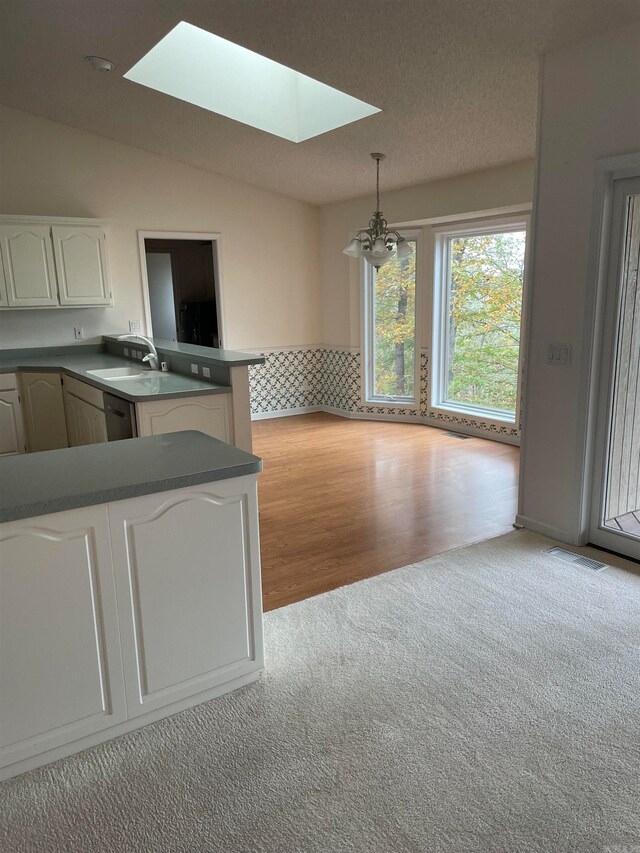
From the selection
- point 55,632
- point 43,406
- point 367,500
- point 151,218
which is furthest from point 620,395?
point 151,218

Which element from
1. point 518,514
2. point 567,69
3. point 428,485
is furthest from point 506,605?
point 567,69

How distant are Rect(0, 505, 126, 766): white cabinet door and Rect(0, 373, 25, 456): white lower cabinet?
11.9 feet

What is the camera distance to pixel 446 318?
20.1 feet

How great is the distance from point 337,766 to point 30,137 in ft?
18.1

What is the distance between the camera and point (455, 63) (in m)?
3.34

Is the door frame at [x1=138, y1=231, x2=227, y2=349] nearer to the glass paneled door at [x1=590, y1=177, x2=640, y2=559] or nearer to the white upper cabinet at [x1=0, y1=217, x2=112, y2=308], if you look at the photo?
the white upper cabinet at [x1=0, y1=217, x2=112, y2=308]

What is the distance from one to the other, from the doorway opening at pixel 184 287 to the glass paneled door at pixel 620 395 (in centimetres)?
559

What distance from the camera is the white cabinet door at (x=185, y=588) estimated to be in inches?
73.6

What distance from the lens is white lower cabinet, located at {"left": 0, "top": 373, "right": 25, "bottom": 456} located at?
16.1 feet

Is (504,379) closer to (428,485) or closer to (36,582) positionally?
(428,485)

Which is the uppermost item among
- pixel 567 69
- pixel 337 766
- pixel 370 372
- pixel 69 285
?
pixel 567 69

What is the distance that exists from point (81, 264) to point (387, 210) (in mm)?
2972

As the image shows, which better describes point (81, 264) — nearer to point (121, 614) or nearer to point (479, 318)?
point (479, 318)

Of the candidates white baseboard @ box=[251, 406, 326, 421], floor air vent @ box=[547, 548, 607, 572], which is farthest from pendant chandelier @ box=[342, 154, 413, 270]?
white baseboard @ box=[251, 406, 326, 421]
